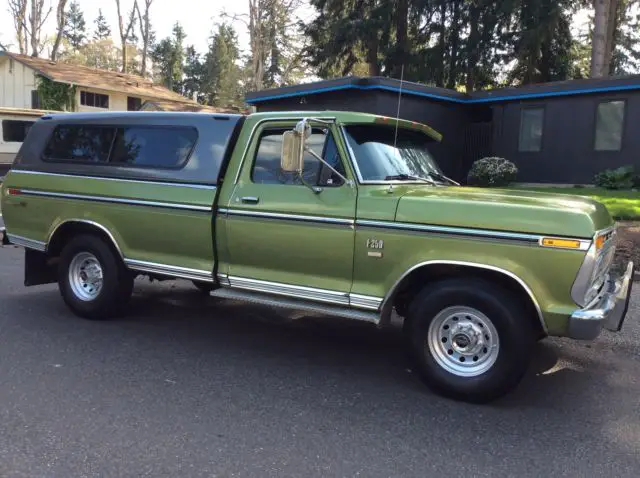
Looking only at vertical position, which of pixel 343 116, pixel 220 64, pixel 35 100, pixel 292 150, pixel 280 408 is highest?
pixel 220 64

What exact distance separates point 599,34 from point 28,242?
67.7 ft

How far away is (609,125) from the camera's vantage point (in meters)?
16.1

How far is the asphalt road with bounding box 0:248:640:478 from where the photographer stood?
11.1ft

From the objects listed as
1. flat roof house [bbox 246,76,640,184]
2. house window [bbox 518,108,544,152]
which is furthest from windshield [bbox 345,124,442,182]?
house window [bbox 518,108,544,152]

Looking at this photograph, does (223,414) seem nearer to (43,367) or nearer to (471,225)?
(43,367)

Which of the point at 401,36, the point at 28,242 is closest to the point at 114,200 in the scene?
the point at 28,242

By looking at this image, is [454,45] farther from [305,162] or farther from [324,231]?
[324,231]

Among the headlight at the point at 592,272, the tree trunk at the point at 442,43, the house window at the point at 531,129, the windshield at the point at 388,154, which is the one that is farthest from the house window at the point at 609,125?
the headlight at the point at 592,272

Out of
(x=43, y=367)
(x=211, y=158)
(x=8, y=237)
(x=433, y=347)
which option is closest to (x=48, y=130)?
(x=8, y=237)

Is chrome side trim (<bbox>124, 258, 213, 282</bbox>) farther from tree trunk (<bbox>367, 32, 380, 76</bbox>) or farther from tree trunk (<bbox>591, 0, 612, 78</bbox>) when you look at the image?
tree trunk (<bbox>367, 32, 380, 76</bbox>)

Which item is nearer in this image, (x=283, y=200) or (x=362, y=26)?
(x=283, y=200)

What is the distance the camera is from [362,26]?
2638cm

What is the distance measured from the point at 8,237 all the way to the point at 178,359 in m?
2.95

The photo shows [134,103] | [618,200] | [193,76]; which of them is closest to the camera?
[618,200]
